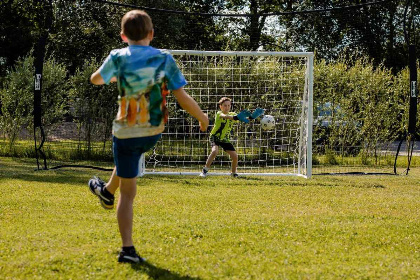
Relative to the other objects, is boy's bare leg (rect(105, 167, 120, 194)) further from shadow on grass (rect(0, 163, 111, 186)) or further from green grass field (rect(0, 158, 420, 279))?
shadow on grass (rect(0, 163, 111, 186))

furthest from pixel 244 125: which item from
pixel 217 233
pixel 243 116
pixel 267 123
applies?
pixel 217 233

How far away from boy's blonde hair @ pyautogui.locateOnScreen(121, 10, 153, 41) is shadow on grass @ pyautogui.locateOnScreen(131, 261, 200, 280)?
5.68 feet

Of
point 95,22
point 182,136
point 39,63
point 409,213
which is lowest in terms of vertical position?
point 409,213

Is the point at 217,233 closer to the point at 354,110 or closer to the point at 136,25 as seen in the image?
the point at 136,25

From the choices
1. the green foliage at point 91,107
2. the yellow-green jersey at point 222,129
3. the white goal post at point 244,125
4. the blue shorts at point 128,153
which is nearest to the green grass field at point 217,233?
the blue shorts at point 128,153

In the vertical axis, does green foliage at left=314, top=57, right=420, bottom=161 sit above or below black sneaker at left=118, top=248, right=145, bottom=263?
above

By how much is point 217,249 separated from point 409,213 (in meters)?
3.09

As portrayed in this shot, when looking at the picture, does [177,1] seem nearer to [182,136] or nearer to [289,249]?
[182,136]

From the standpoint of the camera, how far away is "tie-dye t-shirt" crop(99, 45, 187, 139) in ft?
12.8

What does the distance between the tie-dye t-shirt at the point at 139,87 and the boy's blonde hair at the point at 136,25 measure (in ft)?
0.28

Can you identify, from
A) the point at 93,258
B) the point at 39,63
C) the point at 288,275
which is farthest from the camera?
the point at 39,63

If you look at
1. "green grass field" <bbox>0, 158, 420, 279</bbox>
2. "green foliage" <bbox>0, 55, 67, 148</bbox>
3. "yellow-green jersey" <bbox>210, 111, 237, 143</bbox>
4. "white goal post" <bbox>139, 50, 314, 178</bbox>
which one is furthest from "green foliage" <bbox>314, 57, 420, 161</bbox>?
"green foliage" <bbox>0, 55, 67, 148</bbox>

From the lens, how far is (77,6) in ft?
70.6

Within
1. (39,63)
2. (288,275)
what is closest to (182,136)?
(39,63)
